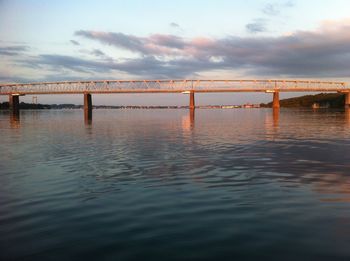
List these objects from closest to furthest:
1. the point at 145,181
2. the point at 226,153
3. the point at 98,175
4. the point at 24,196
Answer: the point at 24,196 → the point at 145,181 → the point at 98,175 → the point at 226,153

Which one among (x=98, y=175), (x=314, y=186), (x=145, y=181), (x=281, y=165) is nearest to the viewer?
(x=314, y=186)

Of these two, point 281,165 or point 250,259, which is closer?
point 250,259

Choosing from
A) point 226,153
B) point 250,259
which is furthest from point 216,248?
point 226,153

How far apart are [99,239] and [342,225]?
670cm

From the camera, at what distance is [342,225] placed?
32.5 ft

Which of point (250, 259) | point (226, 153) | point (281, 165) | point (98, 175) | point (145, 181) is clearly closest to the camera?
point (250, 259)

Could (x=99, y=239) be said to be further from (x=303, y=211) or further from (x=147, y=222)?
(x=303, y=211)

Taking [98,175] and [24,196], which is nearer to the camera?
[24,196]

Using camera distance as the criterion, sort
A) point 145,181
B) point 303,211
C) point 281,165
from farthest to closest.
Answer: point 281,165 < point 145,181 < point 303,211

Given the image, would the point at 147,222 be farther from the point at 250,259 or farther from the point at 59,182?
the point at 59,182

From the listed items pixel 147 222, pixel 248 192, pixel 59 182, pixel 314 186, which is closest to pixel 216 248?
pixel 147 222

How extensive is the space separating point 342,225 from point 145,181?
865 cm

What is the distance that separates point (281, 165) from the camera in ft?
66.1


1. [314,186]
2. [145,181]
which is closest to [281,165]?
[314,186]
